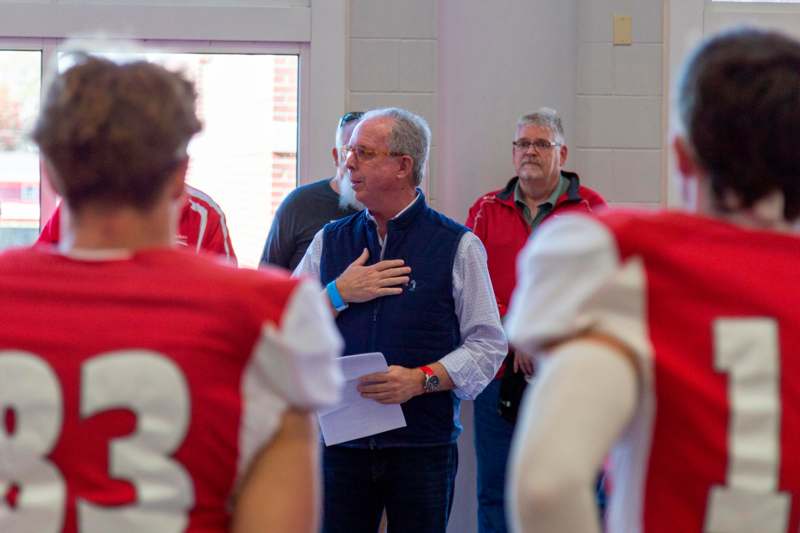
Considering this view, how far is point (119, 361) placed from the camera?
111 cm

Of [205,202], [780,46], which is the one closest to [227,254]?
[205,202]

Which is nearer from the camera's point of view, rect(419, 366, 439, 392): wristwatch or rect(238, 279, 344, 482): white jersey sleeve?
rect(238, 279, 344, 482): white jersey sleeve

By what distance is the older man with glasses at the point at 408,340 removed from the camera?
9.12 feet

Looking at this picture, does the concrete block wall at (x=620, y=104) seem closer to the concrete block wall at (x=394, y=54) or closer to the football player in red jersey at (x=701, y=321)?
the concrete block wall at (x=394, y=54)

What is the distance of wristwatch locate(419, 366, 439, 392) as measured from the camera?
9.10 feet

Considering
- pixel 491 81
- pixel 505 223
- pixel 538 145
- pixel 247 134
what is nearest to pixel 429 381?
pixel 505 223

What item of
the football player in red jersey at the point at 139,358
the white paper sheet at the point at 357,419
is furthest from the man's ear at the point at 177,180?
the white paper sheet at the point at 357,419

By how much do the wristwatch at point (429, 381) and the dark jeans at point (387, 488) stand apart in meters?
0.16

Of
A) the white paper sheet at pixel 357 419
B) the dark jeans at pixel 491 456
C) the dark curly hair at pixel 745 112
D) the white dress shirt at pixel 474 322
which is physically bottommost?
the dark jeans at pixel 491 456

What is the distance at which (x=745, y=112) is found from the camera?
3.63 ft

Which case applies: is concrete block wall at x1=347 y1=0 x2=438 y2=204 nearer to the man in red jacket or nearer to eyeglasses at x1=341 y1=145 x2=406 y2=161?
the man in red jacket

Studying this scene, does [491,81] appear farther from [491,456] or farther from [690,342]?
[690,342]

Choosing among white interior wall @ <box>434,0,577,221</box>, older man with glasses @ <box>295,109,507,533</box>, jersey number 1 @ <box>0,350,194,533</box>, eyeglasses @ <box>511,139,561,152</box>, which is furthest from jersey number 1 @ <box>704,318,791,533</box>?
white interior wall @ <box>434,0,577,221</box>

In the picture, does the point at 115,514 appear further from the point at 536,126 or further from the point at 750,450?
the point at 536,126
